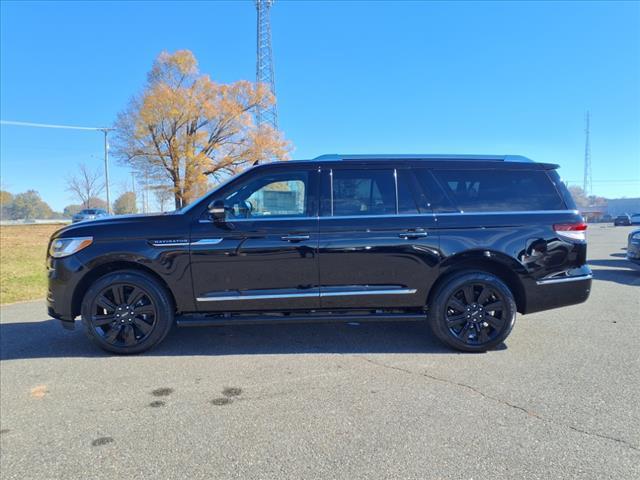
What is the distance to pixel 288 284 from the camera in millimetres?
4094

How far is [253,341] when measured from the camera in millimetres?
4543

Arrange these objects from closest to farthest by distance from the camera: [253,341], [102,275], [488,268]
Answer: [102,275] < [488,268] < [253,341]

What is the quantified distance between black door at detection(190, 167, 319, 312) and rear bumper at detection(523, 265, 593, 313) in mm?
2287

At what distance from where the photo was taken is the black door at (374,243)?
4070 mm

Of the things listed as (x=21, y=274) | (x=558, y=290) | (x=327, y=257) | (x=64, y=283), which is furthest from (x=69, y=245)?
(x=21, y=274)

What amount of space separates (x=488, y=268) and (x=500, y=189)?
2.85ft

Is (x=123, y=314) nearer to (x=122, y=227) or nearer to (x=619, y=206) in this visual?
(x=122, y=227)

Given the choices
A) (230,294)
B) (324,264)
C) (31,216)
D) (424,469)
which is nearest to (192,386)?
(230,294)

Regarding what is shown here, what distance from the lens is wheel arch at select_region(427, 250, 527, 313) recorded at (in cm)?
417

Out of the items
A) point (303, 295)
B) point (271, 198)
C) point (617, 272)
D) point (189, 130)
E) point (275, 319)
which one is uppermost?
point (189, 130)

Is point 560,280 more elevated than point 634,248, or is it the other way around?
point 560,280

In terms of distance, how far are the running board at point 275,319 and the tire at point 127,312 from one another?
25cm

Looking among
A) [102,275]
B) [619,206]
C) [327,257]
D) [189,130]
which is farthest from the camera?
[619,206]

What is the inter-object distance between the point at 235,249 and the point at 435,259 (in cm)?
206
